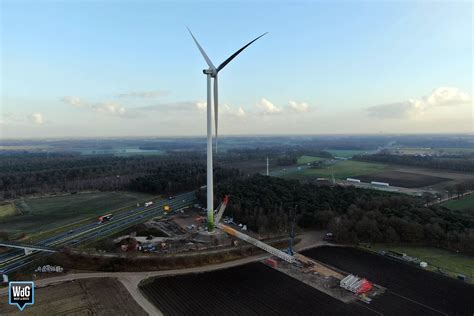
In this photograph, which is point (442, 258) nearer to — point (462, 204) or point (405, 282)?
point (405, 282)

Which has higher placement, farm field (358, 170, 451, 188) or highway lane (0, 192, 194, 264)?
farm field (358, 170, 451, 188)

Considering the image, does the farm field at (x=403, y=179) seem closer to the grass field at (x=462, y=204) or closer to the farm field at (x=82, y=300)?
the grass field at (x=462, y=204)

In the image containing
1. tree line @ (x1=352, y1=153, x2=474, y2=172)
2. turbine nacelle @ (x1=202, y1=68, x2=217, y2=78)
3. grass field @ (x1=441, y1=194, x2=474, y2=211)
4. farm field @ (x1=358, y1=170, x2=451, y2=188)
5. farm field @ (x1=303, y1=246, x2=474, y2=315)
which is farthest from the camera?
tree line @ (x1=352, y1=153, x2=474, y2=172)

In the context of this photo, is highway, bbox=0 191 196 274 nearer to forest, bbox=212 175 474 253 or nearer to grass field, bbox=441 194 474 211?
forest, bbox=212 175 474 253

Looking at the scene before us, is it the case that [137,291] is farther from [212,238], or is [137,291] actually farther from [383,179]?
[383,179]

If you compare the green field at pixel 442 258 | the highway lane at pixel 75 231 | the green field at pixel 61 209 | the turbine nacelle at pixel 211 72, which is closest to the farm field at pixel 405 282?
the green field at pixel 442 258

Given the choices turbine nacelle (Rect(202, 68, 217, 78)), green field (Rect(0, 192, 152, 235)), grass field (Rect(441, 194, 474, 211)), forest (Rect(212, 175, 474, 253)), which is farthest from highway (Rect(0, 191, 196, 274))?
grass field (Rect(441, 194, 474, 211))

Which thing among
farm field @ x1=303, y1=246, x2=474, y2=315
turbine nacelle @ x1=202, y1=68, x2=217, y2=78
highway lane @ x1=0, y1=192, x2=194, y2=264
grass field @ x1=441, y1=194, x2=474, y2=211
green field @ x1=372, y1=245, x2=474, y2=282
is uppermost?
turbine nacelle @ x1=202, y1=68, x2=217, y2=78
